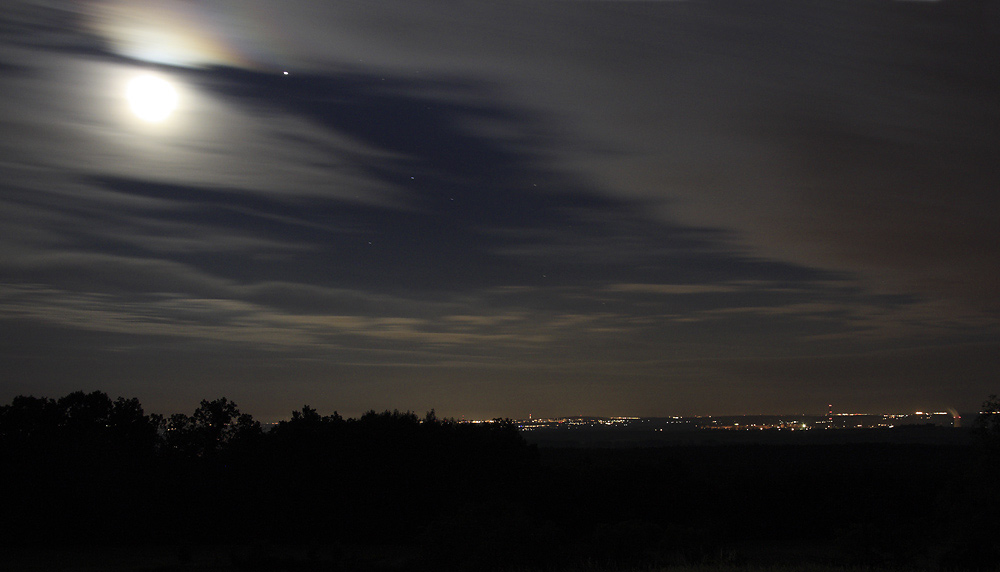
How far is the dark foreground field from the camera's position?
34.6 m

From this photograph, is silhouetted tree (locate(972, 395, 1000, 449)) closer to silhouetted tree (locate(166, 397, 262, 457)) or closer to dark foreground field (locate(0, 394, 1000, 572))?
Answer: dark foreground field (locate(0, 394, 1000, 572))

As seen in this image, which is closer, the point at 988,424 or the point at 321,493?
the point at 988,424

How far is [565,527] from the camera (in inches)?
1503

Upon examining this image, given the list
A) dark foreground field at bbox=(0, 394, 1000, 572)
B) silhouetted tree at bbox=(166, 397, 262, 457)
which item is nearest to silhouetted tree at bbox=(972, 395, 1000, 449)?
dark foreground field at bbox=(0, 394, 1000, 572)

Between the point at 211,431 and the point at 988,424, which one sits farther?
the point at 211,431

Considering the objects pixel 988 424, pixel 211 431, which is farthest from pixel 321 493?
pixel 988 424

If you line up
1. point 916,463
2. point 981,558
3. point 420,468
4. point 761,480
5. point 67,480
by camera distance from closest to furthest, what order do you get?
point 981,558 → point 67,480 → point 420,468 → point 761,480 → point 916,463

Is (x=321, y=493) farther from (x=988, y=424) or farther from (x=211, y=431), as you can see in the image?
(x=988, y=424)

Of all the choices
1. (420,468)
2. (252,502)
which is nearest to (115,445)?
(252,502)

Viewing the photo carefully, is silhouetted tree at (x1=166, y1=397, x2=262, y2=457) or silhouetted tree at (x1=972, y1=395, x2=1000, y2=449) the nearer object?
silhouetted tree at (x1=972, y1=395, x2=1000, y2=449)

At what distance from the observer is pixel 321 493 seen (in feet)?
125

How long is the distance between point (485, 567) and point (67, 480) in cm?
2355

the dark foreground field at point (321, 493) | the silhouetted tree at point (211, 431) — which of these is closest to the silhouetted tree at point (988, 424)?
the dark foreground field at point (321, 493)

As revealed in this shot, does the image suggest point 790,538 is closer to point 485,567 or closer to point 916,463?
point 485,567
